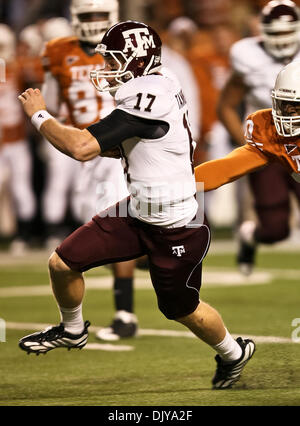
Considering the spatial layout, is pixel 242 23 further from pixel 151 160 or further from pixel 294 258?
pixel 151 160

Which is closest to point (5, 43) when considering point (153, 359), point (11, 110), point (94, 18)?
point (11, 110)

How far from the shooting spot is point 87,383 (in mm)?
4715

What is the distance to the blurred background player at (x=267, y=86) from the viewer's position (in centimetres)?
670

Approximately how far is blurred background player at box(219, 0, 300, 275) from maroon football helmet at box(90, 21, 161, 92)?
91.7 inches

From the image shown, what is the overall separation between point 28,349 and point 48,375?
15.2 inches

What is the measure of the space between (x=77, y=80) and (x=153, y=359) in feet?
5.85

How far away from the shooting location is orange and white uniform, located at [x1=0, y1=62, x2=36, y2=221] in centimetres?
1030

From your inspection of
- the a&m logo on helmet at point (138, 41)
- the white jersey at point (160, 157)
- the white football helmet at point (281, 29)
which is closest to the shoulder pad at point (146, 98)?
the white jersey at point (160, 157)

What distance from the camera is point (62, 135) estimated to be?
168 inches

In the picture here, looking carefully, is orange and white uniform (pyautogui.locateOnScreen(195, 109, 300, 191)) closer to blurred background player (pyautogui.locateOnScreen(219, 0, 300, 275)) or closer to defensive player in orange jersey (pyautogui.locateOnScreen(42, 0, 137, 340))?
defensive player in orange jersey (pyautogui.locateOnScreen(42, 0, 137, 340))

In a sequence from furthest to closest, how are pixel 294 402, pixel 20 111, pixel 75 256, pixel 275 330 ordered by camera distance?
pixel 20 111, pixel 275 330, pixel 75 256, pixel 294 402

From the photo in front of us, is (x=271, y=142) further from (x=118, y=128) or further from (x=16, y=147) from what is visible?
(x=16, y=147)

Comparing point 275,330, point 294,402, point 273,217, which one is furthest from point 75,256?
point 273,217

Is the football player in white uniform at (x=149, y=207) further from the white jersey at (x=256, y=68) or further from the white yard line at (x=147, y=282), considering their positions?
the white yard line at (x=147, y=282)
